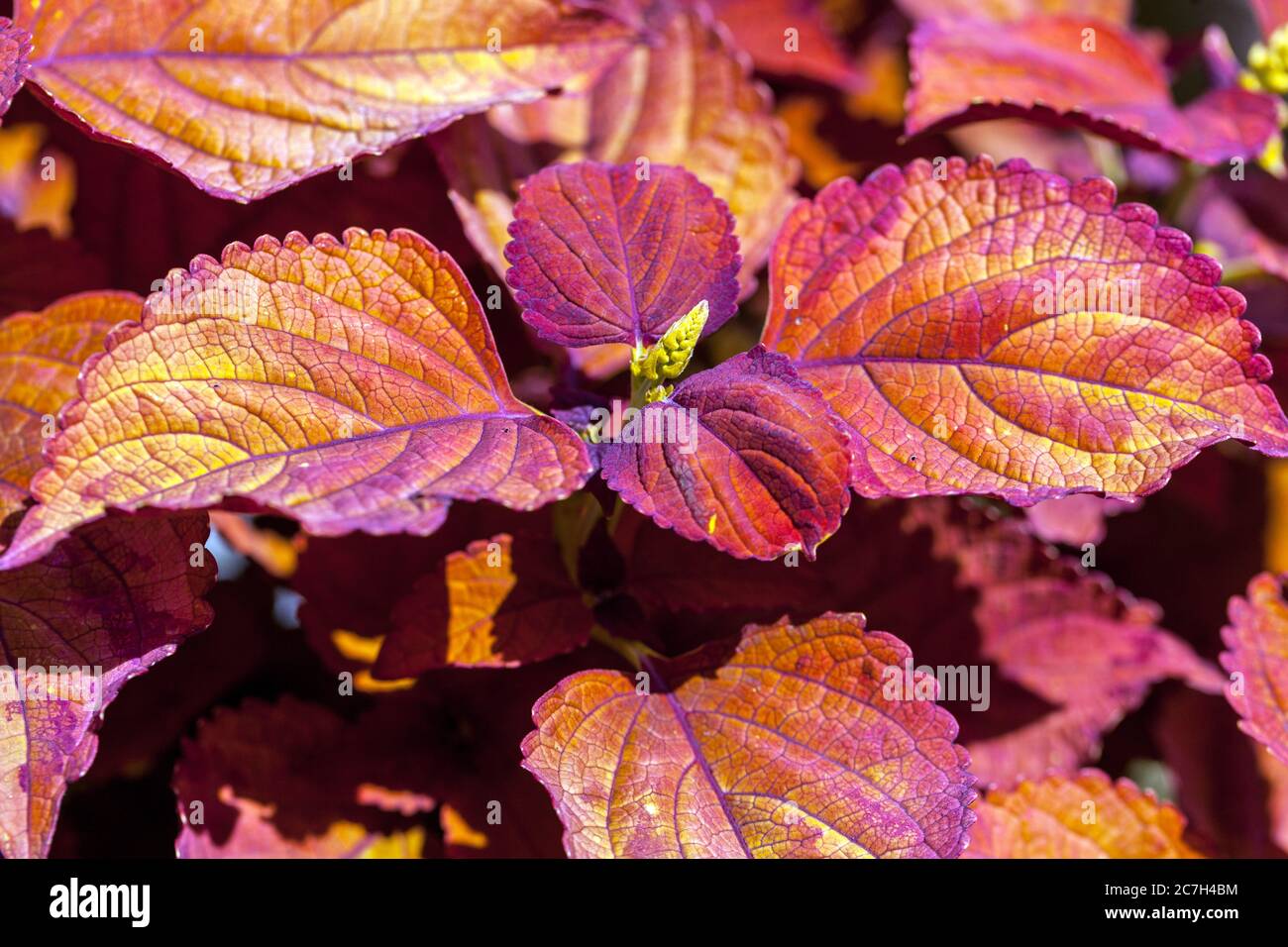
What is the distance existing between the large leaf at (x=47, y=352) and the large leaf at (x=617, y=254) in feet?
1.18

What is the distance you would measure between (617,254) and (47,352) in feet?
1.58

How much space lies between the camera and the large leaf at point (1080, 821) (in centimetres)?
103

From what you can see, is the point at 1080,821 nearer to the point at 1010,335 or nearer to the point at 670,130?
the point at 1010,335

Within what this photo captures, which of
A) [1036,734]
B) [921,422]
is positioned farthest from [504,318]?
[1036,734]

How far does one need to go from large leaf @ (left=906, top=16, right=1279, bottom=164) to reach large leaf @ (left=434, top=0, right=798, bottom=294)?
0.17 meters

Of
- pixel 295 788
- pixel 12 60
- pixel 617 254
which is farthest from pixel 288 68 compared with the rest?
pixel 295 788

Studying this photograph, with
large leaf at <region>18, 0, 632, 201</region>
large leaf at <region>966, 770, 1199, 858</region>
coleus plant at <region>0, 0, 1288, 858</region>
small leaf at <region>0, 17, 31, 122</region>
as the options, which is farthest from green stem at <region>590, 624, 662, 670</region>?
small leaf at <region>0, 17, 31, 122</region>

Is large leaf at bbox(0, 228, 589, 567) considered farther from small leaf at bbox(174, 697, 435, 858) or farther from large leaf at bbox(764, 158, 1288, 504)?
small leaf at bbox(174, 697, 435, 858)

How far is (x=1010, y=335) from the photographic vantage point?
888mm

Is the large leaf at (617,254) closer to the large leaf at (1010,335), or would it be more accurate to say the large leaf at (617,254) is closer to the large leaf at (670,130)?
the large leaf at (1010,335)

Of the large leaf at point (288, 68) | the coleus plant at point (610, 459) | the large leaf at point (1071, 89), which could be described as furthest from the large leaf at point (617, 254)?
the large leaf at point (1071, 89)
